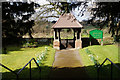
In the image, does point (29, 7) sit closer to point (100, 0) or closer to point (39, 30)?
point (39, 30)

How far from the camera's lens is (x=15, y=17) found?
888 inches

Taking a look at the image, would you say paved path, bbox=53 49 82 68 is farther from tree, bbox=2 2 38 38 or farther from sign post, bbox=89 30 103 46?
tree, bbox=2 2 38 38

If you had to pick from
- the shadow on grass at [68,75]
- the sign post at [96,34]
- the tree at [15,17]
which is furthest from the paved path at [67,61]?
the tree at [15,17]

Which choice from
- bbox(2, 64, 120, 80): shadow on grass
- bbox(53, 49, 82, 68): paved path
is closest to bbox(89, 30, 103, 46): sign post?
bbox(53, 49, 82, 68): paved path

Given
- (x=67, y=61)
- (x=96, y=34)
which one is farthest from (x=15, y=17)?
(x=67, y=61)

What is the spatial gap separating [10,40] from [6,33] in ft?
6.27

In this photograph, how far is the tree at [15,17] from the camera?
2039cm

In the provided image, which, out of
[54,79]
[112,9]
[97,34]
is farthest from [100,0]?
[97,34]

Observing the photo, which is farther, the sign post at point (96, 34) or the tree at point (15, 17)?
the tree at point (15, 17)

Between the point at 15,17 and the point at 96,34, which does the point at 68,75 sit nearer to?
the point at 96,34

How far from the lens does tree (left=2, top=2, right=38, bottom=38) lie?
20.4m

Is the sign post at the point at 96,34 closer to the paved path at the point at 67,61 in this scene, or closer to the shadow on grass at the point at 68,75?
the paved path at the point at 67,61

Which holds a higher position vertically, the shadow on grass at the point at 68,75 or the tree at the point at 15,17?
the tree at the point at 15,17

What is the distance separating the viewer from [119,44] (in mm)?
17609
